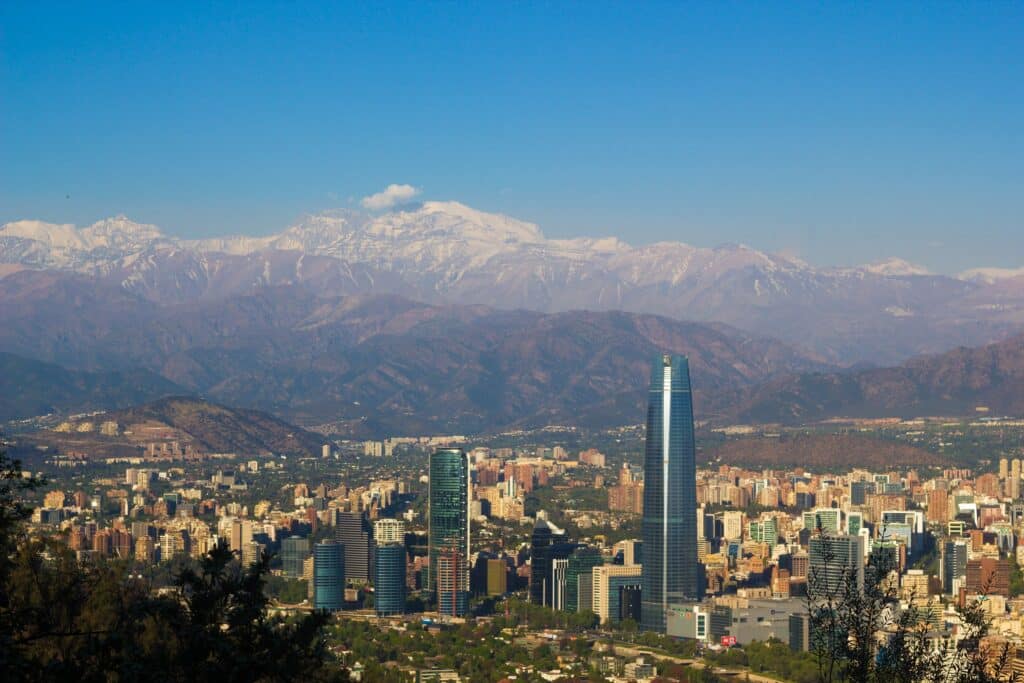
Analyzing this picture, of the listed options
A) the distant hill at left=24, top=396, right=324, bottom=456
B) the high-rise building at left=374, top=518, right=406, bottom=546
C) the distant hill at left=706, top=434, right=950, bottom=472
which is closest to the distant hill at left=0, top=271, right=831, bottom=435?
the distant hill at left=24, top=396, right=324, bottom=456

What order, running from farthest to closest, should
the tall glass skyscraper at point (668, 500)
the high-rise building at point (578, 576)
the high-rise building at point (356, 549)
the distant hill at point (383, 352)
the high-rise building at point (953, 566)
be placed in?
the distant hill at point (383, 352) < the high-rise building at point (356, 549) < the high-rise building at point (953, 566) < the high-rise building at point (578, 576) < the tall glass skyscraper at point (668, 500)

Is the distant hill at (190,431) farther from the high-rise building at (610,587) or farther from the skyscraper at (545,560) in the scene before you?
the high-rise building at (610,587)

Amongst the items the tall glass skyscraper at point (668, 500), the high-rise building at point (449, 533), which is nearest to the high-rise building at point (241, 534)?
the high-rise building at point (449, 533)

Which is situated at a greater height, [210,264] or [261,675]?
[210,264]

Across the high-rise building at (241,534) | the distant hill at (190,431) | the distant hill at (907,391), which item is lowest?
the high-rise building at (241,534)

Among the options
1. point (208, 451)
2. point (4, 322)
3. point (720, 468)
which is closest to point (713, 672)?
point (720, 468)

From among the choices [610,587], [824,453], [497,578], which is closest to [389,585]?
[497,578]

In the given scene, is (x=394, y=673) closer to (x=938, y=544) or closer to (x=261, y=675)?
(x=261, y=675)
